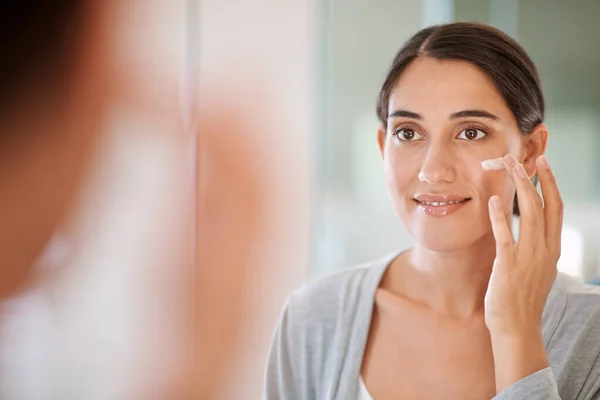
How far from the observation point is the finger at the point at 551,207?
1108 millimetres

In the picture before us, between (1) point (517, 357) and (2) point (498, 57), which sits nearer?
(1) point (517, 357)

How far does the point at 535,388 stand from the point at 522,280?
17 centimetres

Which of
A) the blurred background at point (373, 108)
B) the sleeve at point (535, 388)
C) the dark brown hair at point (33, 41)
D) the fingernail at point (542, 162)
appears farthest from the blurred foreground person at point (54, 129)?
the blurred background at point (373, 108)

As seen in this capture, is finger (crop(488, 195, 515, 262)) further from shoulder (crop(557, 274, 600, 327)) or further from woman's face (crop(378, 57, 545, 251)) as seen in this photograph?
shoulder (crop(557, 274, 600, 327))

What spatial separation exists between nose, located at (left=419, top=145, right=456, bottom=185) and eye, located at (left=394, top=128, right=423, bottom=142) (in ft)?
0.22

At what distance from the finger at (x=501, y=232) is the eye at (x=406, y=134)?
0.67ft

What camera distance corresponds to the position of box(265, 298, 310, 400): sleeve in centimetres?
128

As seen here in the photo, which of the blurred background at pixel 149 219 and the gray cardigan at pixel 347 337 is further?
the gray cardigan at pixel 347 337

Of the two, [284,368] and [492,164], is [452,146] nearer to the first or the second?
[492,164]

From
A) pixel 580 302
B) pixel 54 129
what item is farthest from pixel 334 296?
pixel 54 129

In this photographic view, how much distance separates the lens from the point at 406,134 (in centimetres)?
124

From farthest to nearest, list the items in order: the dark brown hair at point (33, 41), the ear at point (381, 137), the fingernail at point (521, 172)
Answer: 1. the ear at point (381, 137)
2. the fingernail at point (521, 172)
3. the dark brown hair at point (33, 41)

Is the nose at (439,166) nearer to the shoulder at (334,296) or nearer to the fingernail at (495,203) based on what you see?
the fingernail at (495,203)

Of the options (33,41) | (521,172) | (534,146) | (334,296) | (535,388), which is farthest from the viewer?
(334,296)
